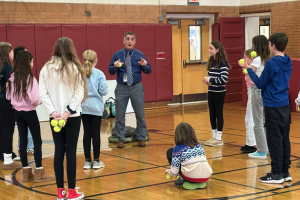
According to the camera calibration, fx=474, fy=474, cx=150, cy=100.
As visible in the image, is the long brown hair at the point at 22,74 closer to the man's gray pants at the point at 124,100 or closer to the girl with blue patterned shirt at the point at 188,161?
the girl with blue patterned shirt at the point at 188,161

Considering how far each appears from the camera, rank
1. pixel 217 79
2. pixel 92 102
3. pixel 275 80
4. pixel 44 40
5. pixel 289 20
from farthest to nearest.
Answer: pixel 289 20 < pixel 44 40 < pixel 217 79 < pixel 92 102 < pixel 275 80

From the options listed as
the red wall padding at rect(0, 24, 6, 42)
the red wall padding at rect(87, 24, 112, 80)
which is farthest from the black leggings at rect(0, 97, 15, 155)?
the red wall padding at rect(87, 24, 112, 80)

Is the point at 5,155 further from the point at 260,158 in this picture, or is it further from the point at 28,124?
the point at 260,158

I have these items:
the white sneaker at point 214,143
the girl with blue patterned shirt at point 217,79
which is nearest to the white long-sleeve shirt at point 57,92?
the girl with blue patterned shirt at point 217,79

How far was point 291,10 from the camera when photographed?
41.0 ft

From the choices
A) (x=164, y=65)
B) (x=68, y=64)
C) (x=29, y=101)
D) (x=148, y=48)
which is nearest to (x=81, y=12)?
(x=148, y=48)

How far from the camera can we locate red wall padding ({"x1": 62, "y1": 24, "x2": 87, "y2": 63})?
11078mm

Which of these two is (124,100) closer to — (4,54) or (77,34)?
(4,54)

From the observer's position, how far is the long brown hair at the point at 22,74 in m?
5.25

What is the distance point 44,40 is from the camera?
10.8 meters

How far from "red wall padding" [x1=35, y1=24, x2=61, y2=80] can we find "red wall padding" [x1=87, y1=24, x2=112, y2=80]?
0.86 meters

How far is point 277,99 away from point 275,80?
202 millimetres

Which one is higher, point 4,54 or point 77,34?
point 77,34

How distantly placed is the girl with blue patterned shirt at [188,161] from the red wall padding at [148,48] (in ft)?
23.8
